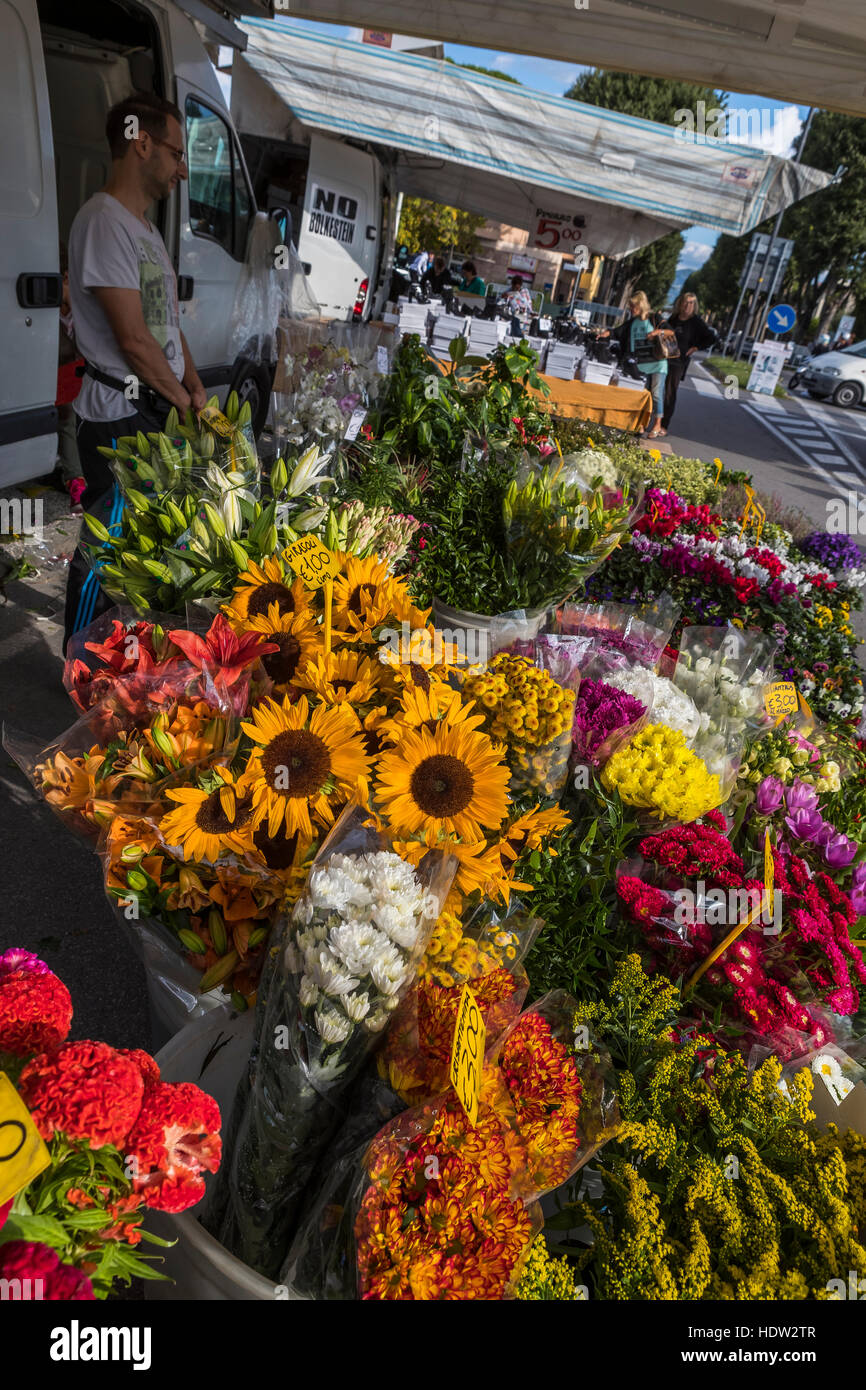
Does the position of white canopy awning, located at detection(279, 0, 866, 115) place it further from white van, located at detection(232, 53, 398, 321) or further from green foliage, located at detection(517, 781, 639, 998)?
white van, located at detection(232, 53, 398, 321)

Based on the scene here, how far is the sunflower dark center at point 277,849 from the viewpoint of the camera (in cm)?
118

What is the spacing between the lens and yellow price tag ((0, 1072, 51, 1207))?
634mm

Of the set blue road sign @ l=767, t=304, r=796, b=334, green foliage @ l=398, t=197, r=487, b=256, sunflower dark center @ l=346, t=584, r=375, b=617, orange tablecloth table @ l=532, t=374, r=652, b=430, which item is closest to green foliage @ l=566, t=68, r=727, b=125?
green foliage @ l=398, t=197, r=487, b=256

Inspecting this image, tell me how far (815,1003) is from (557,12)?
4346mm

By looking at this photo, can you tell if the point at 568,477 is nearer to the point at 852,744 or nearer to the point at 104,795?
the point at 852,744

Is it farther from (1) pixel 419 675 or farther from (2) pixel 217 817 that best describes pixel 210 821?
(1) pixel 419 675

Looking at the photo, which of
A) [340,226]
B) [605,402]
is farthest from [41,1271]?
[340,226]

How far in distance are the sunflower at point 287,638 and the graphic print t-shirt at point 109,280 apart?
202 cm

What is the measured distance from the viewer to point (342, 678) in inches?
52.9

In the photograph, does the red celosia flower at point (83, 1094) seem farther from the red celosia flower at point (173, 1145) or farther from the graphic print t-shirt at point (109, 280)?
the graphic print t-shirt at point (109, 280)

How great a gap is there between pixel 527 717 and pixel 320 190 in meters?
10.2

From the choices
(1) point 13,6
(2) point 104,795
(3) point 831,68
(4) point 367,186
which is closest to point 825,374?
(4) point 367,186

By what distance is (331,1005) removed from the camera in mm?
959
